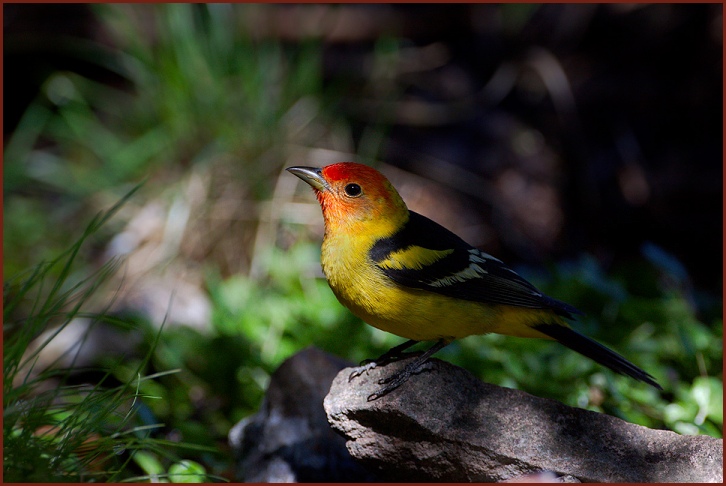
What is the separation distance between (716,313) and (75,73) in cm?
729

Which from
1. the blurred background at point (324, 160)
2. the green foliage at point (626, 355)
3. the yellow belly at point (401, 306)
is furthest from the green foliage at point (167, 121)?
the yellow belly at point (401, 306)

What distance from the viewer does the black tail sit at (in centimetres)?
328

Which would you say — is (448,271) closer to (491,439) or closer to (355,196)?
(355,196)

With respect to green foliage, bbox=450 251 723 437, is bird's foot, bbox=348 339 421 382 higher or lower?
higher

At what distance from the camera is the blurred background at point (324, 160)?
16.5 ft

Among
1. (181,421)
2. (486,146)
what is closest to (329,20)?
(486,146)

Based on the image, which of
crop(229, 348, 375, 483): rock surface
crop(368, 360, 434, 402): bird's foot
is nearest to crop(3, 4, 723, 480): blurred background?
crop(229, 348, 375, 483): rock surface

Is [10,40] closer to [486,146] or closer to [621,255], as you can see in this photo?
[486,146]

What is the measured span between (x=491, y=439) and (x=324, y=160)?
427 centimetres

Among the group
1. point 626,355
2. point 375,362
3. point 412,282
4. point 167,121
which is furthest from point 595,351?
point 167,121

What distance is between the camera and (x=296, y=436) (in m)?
3.70

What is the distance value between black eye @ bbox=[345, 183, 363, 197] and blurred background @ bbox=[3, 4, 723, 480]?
1.43 meters

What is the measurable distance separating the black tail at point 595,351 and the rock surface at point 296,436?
1179 mm

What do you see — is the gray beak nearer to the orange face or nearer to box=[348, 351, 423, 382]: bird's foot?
the orange face
